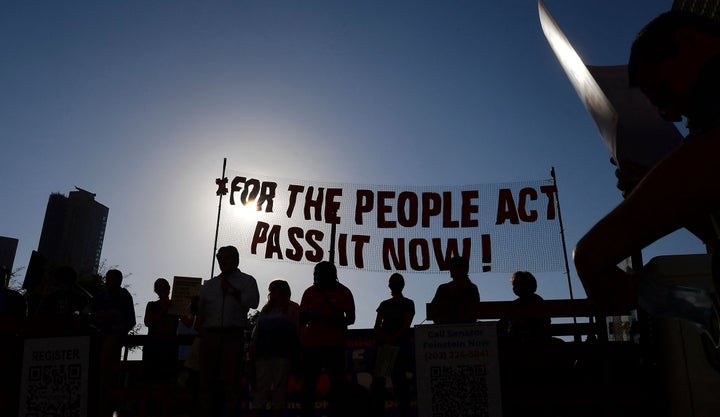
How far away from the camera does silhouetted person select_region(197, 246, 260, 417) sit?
682 cm

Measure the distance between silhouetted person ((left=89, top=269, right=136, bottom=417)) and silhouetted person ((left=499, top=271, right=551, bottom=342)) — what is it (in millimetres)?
4943

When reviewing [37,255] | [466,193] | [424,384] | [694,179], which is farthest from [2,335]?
[466,193]

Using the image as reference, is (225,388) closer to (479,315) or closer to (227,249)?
(227,249)

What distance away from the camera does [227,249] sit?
285 inches

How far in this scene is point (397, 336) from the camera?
6.96 meters

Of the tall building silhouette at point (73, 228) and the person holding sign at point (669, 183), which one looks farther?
the tall building silhouette at point (73, 228)

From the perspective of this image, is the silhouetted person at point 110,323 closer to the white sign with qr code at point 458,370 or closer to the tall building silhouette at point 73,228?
the white sign with qr code at point 458,370

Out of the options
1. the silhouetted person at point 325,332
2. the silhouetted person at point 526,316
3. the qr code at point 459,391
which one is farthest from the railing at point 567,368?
the silhouetted person at point 325,332

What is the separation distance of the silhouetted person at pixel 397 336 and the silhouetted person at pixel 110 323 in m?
3.39

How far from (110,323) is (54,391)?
261 cm

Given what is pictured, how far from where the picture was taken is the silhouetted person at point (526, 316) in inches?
222

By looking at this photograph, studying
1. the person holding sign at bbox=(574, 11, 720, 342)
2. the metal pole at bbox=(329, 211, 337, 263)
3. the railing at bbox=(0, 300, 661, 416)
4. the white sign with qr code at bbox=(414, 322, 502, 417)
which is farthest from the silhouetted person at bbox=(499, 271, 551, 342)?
the metal pole at bbox=(329, 211, 337, 263)

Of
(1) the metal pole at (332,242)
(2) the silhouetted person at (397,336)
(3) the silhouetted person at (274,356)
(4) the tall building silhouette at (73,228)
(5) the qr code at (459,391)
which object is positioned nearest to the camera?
(5) the qr code at (459,391)

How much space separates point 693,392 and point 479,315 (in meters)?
2.69
